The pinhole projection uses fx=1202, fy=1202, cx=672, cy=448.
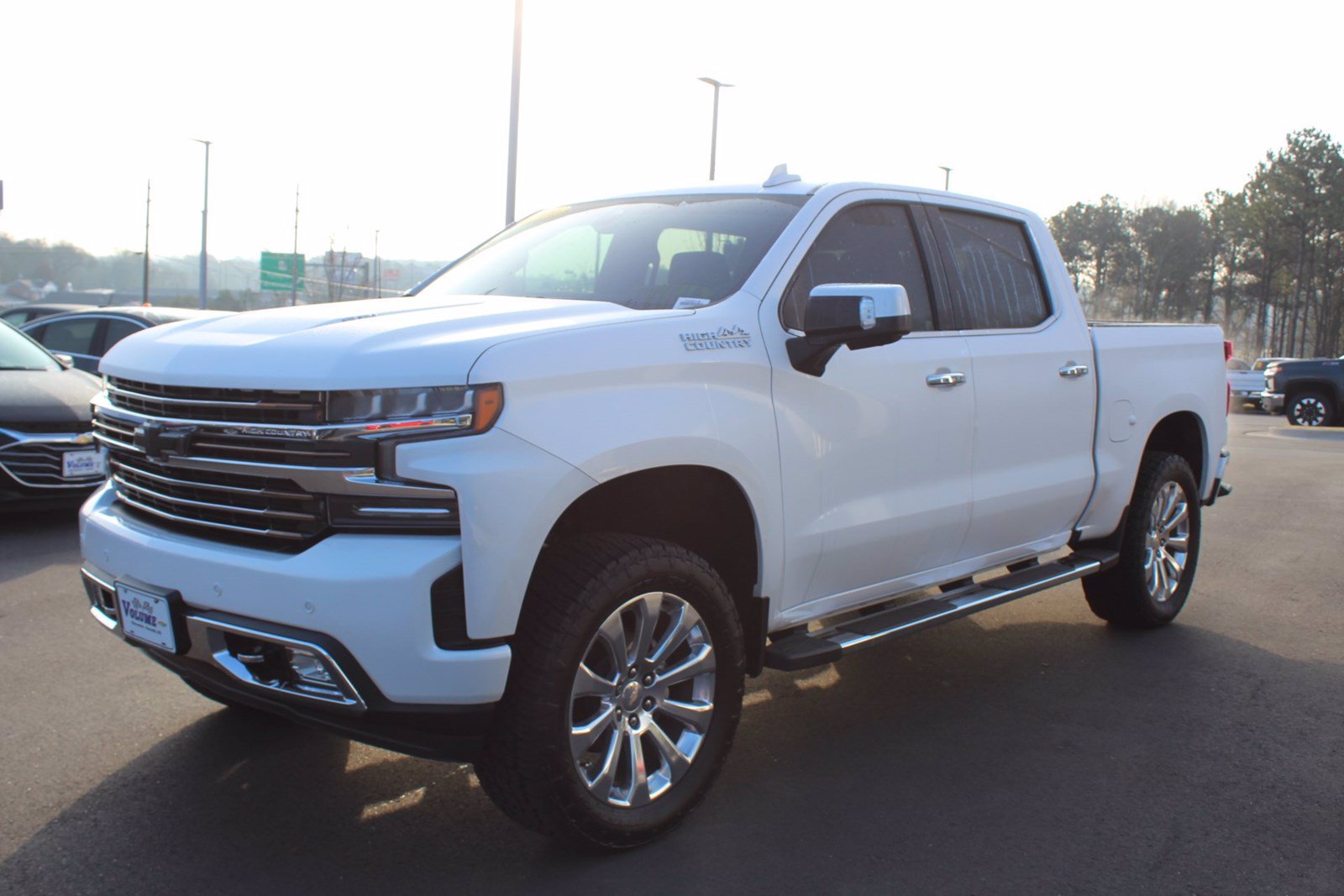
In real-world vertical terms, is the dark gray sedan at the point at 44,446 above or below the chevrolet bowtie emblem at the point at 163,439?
below

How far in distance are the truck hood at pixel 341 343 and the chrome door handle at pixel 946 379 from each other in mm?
1191

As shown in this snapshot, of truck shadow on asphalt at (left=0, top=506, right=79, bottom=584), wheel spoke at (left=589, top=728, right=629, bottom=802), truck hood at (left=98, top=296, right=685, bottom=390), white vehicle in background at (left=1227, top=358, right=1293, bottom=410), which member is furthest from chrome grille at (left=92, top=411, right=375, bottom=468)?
white vehicle in background at (left=1227, top=358, right=1293, bottom=410)

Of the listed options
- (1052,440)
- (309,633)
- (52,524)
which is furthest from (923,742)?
(52,524)

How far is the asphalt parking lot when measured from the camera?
328 cm

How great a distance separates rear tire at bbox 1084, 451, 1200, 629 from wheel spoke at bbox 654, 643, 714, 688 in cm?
307

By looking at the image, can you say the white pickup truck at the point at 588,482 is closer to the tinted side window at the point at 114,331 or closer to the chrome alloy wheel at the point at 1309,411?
the tinted side window at the point at 114,331

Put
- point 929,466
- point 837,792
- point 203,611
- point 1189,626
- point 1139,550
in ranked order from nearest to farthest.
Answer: point 203,611
point 837,792
point 929,466
point 1139,550
point 1189,626

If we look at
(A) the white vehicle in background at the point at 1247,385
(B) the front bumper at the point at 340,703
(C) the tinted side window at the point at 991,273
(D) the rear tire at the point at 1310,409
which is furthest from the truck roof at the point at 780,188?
(A) the white vehicle in background at the point at 1247,385

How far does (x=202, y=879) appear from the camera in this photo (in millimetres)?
3154

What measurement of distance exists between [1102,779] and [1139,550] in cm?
201

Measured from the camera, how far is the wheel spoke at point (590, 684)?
3.20 m

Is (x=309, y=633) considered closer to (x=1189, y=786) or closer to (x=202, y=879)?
(x=202, y=879)

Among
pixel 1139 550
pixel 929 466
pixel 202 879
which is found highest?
pixel 929 466

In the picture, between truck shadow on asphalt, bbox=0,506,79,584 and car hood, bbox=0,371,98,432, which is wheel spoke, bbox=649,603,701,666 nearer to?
truck shadow on asphalt, bbox=0,506,79,584
